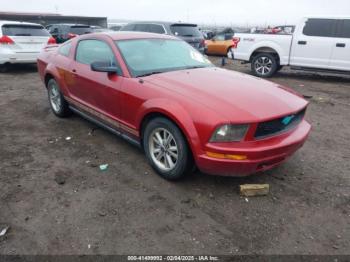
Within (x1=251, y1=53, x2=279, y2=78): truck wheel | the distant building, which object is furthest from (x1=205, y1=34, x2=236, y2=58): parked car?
the distant building

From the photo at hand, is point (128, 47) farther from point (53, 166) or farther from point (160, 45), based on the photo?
point (53, 166)

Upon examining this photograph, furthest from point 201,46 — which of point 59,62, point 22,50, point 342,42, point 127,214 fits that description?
point 127,214

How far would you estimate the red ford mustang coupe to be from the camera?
308 centimetres

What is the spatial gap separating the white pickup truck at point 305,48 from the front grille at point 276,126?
6821 mm

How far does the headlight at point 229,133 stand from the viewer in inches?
120

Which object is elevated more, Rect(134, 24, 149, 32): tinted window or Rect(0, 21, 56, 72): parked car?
Rect(134, 24, 149, 32): tinted window

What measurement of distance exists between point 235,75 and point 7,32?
8346 millimetres

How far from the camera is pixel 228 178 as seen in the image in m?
3.76

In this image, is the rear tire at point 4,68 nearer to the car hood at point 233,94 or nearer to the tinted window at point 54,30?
the tinted window at point 54,30

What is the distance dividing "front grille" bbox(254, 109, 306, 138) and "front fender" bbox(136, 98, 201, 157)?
24.0 inches

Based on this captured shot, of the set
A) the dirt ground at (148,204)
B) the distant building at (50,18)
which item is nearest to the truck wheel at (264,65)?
the dirt ground at (148,204)

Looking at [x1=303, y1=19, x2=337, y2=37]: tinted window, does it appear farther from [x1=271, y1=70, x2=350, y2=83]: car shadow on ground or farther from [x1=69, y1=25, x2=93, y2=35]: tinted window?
[x1=69, y1=25, x2=93, y2=35]: tinted window

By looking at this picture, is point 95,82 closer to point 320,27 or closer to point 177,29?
point 320,27

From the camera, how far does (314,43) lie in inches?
372
